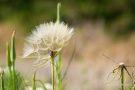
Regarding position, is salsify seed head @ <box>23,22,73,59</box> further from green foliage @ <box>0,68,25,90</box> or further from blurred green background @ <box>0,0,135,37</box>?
blurred green background @ <box>0,0,135,37</box>

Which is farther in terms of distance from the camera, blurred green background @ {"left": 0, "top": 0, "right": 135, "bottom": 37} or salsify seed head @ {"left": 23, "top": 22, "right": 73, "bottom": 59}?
blurred green background @ {"left": 0, "top": 0, "right": 135, "bottom": 37}

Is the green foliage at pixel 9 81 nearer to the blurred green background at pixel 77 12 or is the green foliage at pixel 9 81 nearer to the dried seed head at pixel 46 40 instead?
the dried seed head at pixel 46 40

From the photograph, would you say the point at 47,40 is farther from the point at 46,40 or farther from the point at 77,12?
the point at 77,12

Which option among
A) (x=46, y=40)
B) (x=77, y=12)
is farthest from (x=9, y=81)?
(x=77, y=12)

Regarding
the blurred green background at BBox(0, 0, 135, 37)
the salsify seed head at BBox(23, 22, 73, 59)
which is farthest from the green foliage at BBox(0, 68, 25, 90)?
the blurred green background at BBox(0, 0, 135, 37)

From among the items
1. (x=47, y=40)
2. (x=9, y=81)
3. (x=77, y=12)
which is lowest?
(x=9, y=81)

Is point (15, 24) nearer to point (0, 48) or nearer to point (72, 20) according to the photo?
point (72, 20)
